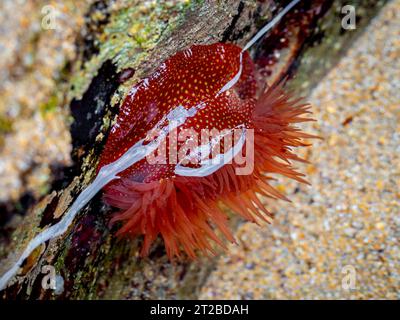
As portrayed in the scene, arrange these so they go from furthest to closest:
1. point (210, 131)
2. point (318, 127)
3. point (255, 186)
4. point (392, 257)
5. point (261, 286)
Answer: point (318, 127), point (261, 286), point (392, 257), point (255, 186), point (210, 131)

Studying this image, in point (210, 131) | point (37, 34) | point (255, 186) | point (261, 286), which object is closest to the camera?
point (37, 34)

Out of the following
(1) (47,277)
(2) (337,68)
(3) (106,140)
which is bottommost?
(1) (47,277)

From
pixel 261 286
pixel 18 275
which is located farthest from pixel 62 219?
pixel 261 286

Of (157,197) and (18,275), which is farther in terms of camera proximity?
(157,197)

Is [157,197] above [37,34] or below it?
below

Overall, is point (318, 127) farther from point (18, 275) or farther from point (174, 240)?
point (18, 275)

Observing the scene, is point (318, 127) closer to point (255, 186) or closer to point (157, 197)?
point (255, 186)
